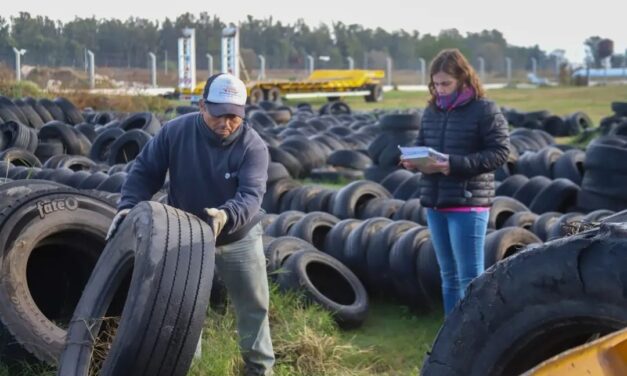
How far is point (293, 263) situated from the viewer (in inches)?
275

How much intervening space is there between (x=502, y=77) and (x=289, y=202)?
70.6m

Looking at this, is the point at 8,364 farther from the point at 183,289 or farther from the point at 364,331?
the point at 364,331

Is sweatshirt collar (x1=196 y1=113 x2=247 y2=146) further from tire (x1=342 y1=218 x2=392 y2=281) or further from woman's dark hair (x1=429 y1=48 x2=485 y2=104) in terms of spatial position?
A: tire (x1=342 y1=218 x2=392 y2=281)

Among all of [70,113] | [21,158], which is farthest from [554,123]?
[21,158]

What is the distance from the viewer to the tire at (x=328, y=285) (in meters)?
6.79

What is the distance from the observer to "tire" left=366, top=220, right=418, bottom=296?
749cm

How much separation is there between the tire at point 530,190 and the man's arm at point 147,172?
6.22 metres

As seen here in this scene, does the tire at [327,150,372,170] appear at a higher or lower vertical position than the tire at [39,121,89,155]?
lower

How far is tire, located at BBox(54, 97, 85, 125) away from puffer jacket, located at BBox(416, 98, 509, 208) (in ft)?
49.9

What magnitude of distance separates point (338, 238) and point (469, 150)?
8.97 feet

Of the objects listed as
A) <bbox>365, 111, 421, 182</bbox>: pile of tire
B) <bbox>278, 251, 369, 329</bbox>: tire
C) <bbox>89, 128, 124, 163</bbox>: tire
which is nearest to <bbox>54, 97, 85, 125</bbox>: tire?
<bbox>89, 128, 124, 163</bbox>: tire

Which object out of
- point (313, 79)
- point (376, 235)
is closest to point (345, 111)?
point (313, 79)

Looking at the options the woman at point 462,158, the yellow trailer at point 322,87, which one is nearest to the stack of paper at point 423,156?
the woman at point 462,158

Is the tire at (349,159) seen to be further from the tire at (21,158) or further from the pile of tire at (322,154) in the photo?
the tire at (21,158)
